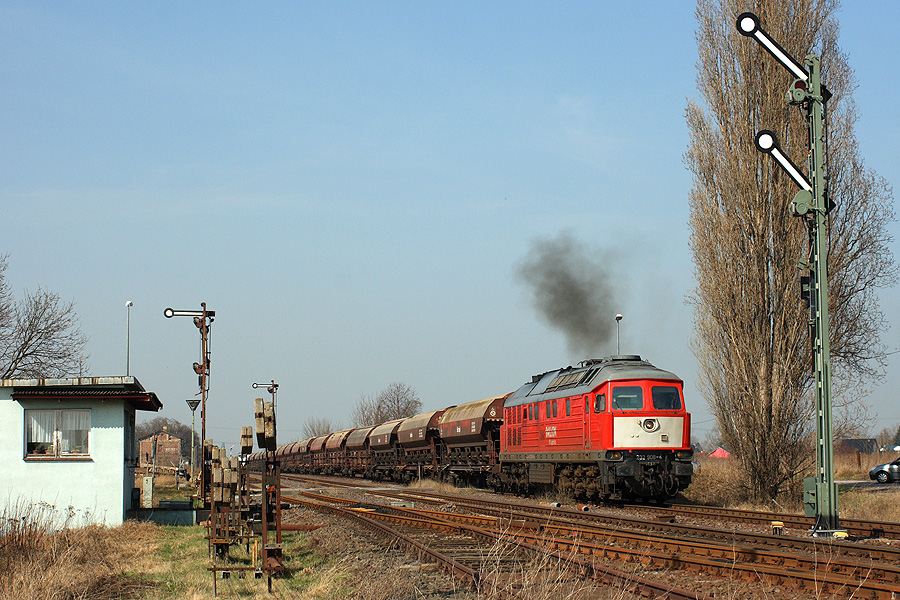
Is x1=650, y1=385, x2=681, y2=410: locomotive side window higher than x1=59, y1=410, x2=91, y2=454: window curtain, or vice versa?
x1=650, y1=385, x2=681, y2=410: locomotive side window

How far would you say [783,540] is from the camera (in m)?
12.5

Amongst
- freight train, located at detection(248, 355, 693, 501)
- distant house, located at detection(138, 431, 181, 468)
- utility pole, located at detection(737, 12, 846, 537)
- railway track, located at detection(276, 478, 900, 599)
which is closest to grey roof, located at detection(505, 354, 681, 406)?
freight train, located at detection(248, 355, 693, 501)

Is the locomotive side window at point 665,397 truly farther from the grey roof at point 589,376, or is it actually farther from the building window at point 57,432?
the building window at point 57,432

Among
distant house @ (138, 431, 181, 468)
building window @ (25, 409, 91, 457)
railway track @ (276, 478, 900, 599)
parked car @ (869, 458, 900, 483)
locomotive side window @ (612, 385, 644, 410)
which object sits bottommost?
distant house @ (138, 431, 181, 468)

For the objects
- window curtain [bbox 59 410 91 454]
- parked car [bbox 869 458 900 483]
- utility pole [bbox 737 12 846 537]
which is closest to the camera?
utility pole [bbox 737 12 846 537]

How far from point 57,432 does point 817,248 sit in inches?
602

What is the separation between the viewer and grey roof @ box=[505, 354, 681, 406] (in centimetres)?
2022

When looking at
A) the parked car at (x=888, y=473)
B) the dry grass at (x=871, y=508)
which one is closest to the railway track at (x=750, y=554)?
the dry grass at (x=871, y=508)

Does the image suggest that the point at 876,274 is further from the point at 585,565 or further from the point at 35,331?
the point at 35,331

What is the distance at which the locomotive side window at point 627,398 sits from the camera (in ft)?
65.3

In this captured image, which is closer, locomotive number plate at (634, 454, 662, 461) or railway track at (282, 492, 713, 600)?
railway track at (282, 492, 713, 600)

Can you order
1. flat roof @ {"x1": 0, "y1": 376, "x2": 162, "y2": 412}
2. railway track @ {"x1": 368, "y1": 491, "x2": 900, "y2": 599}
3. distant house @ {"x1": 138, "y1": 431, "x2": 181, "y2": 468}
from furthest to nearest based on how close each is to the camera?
distant house @ {"x1": 138, "y1": 431, "x2": 181, "y2": 468} < flat roof @ {"x1": 0, "y1": 376, "x2": 162, "y2": 412} < railway track @ {"x1": 368, "y1": 491, "x2": 900, "y2": 599}

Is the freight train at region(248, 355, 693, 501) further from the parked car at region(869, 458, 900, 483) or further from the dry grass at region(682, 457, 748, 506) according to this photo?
the parked car at region(869, 458, 900, 483)

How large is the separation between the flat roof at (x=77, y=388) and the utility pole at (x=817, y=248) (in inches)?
525
